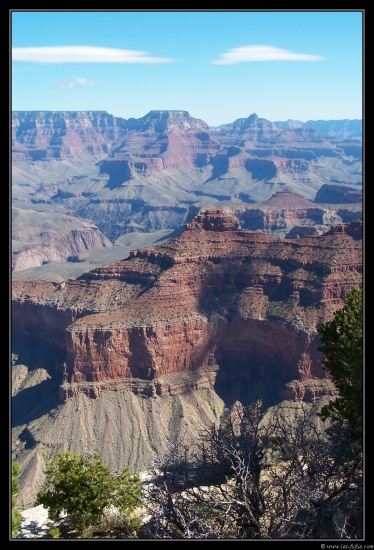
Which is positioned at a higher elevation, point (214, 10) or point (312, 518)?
point (214, 10)

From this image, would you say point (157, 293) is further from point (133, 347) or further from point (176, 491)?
point (176, 491)

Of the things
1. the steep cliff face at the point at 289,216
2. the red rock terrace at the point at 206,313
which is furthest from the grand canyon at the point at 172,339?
the steep cliff face at the point at 289,216

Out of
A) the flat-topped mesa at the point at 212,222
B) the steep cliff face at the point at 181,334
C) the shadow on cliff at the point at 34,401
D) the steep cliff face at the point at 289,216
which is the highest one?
the steep cliff face at the point at 289,216

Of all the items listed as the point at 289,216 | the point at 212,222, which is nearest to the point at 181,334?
the point at 212,222

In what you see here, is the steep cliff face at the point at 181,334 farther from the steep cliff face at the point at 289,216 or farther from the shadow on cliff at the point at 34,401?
the steep cliff face at the point at 289,216

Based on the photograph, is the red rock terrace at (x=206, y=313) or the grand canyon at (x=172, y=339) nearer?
the grand canyon at (x=172, y=339)

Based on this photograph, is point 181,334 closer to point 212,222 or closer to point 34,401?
point 212,222

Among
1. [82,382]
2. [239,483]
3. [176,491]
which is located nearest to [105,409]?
[82,382]
